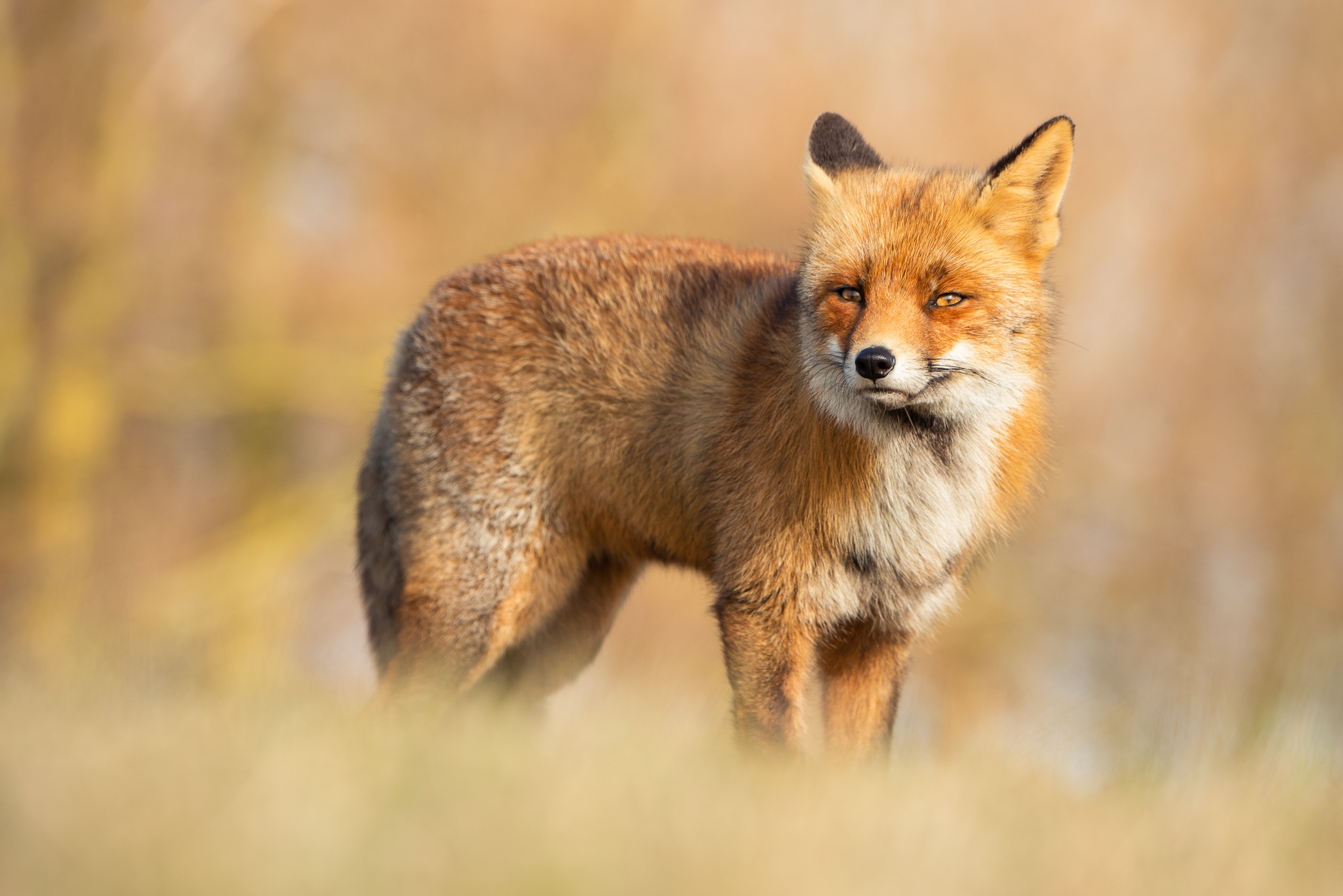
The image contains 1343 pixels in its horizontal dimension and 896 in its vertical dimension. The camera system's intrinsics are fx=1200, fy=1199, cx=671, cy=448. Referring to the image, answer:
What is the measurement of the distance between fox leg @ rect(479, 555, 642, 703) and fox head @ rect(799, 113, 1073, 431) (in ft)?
5.20

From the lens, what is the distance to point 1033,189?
4082mm

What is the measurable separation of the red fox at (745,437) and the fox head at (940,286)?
1 cm

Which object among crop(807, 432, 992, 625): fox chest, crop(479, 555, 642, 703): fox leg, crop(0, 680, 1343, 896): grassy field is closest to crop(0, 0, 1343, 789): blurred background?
crop(479, 555, 642, 703): fox leg

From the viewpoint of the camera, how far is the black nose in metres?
3.58

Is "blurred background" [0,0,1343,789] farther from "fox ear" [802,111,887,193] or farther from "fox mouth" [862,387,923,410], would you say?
"fox mouth" [862,387,923,410]

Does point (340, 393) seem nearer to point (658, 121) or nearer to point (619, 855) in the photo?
point (658, 121)

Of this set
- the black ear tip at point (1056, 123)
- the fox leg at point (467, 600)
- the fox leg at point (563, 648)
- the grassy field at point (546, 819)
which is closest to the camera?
the grassy field at point (546, 819)

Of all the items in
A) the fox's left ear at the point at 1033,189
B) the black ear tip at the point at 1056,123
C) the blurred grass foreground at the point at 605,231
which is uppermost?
the black ear tip at the point at 1056,123

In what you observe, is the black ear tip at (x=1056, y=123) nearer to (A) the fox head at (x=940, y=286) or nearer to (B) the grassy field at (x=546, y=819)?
(A) the fox head at (x=940, y=286)

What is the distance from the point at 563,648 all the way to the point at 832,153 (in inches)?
93.2

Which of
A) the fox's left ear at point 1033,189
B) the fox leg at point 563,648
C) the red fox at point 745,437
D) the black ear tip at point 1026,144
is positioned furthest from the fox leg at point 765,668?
the black ear tip at point 1026,144

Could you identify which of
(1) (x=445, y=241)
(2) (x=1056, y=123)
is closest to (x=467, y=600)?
(2) (x=1056, y=123)

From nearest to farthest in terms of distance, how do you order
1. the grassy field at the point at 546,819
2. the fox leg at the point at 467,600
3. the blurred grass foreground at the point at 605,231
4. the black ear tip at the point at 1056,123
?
the grassy field at the point at 546,819 < the black ear tip at the point at 1056,123 < the fox leg at the point at 467,600 < the blurred grass foreground at the point at 605,231

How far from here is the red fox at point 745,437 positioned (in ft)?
13.1
